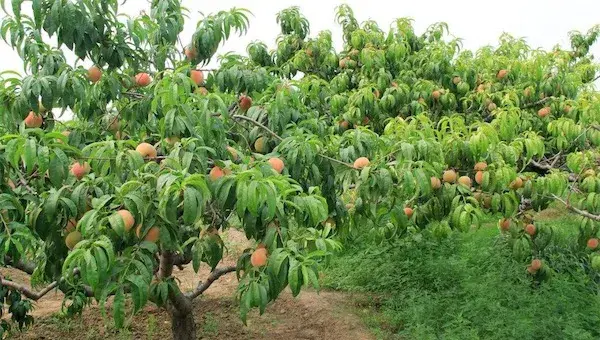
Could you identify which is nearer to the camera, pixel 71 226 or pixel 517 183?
pixel 71 226

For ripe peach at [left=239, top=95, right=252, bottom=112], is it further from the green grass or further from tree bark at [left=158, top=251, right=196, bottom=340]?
the green grass

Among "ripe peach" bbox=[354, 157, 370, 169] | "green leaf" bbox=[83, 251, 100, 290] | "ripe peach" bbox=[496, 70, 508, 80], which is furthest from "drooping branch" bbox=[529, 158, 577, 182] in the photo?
"green leaf" bbox=[83, 251, 100, 290]

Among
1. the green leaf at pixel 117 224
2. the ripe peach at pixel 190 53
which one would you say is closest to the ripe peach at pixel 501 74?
the ripe peach at pixel 190 53

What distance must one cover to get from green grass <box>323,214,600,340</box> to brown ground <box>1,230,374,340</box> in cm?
25

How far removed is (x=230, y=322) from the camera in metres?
5.18

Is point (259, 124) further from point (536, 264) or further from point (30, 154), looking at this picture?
point (536, 264)

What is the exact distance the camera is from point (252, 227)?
6.56 ft

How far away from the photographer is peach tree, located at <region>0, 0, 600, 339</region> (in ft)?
6.31

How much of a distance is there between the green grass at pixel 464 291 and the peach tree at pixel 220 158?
37 cm

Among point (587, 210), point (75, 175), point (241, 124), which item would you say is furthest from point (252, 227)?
point (587, 210)

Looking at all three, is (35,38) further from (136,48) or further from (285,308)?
(285,308)

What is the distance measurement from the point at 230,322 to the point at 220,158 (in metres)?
3.01

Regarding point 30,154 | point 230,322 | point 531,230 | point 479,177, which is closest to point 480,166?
point 479,177

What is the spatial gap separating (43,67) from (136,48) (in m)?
0.49
